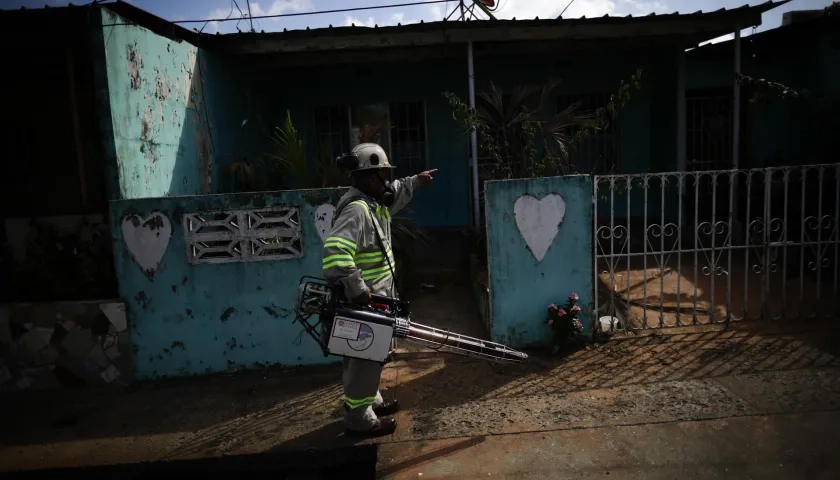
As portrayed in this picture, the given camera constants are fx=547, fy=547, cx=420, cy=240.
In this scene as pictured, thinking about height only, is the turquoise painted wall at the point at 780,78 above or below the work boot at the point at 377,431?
above

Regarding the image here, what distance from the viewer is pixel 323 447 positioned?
3.35 m

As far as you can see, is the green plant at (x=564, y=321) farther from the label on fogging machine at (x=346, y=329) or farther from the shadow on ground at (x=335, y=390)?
the label on fogging machine at (x=346, y=329)

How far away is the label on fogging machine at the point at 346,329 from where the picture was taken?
3141 mm

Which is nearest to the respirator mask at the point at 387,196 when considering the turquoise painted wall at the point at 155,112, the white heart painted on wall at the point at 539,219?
the white heart painted on wall at the point at 539,219

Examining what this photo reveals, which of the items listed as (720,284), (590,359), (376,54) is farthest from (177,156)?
(720,284)

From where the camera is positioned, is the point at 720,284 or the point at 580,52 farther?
the point at 580,52

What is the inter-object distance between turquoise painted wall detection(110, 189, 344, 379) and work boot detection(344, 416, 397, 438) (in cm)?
123

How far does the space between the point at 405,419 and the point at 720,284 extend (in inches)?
164

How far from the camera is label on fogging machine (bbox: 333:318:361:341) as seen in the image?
124 inches

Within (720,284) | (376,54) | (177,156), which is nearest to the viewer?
(177,156)

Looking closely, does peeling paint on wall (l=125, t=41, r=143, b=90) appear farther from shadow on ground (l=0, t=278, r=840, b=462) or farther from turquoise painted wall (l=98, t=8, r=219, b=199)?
shadow on ground (l=0, t=278, r=840, b=462)

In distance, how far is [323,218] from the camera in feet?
14.2

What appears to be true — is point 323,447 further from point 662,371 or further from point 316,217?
point 662,371

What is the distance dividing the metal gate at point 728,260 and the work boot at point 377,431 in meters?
2.12
